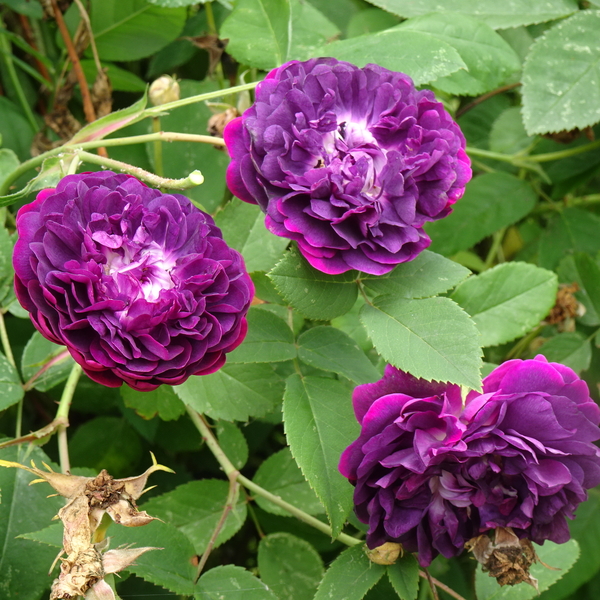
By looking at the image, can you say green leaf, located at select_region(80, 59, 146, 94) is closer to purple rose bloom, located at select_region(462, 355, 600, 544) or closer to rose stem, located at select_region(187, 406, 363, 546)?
rose stem, located at select_region(187, 406, 363, 546)

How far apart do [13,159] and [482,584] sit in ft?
3.04

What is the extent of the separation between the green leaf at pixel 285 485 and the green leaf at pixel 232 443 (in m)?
→ 0.04

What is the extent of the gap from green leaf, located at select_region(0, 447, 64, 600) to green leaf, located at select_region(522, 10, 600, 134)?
897 mm

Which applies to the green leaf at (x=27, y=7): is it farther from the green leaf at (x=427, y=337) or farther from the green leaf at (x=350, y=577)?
the green leaf at (x=350, y=577)

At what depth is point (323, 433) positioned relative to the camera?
0.77m

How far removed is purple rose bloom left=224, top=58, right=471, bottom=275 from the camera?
0.70 m

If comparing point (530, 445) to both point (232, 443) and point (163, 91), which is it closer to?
point (232, 443)

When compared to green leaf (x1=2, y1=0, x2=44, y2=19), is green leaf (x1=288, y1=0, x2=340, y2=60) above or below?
below

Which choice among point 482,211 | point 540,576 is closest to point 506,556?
point 540,576

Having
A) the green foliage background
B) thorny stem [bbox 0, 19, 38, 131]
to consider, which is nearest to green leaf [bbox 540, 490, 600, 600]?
the green foliage background

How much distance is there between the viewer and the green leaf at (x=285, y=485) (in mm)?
996

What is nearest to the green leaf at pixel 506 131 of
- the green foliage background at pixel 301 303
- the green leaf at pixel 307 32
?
the green foliage background at pixel 301 303

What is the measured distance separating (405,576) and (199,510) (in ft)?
1.17

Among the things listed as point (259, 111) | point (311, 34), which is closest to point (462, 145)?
point (259, 111)
